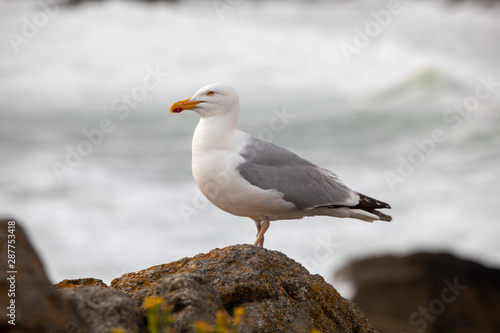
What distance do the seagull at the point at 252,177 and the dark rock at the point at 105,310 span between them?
230cm

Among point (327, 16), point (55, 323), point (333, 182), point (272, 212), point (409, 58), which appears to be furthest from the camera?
point (327, 16)

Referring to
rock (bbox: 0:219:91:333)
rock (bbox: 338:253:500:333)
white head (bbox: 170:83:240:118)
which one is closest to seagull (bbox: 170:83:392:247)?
white head (bbox: 170:83:240:118)

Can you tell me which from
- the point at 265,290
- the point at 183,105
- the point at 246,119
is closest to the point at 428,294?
the point at 183,105

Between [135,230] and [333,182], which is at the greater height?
[333,182]

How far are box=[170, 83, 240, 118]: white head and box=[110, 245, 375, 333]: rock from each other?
6.43ft

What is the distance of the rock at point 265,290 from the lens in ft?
13.3

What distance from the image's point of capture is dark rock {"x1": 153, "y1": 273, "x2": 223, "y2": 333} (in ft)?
11.2

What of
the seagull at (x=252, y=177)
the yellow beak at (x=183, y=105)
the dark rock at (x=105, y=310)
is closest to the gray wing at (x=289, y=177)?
the seagull at (x=252, y=177)

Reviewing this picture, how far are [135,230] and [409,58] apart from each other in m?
16.5

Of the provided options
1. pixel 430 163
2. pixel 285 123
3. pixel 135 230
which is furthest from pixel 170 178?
pixel 430 163

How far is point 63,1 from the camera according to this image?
31.4 metres

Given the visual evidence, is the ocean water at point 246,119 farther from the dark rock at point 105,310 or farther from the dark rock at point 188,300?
the dark rock at point 105,310

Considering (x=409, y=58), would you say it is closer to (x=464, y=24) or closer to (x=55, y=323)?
(x=464, y=24)

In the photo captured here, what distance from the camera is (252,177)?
19.2 ft
